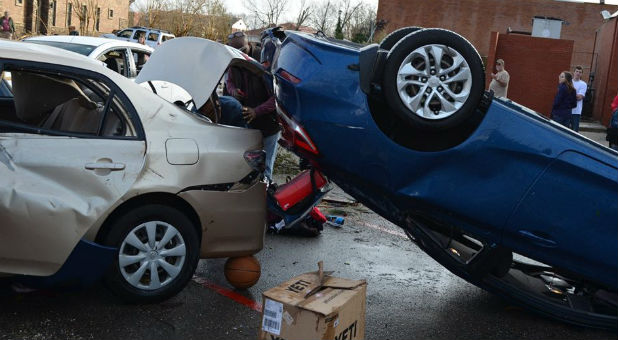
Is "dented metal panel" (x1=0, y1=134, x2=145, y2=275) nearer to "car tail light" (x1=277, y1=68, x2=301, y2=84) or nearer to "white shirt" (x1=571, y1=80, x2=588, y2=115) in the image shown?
"car tail light" (x1=277, y1=68, x2=301, y2=84)

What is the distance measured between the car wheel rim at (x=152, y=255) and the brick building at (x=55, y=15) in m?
30.3

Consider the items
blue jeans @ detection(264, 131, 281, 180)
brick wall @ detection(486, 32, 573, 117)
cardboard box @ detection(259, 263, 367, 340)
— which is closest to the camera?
cardboard box @ detection(259, 263, 367, 340)

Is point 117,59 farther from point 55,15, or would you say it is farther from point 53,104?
point 55,15

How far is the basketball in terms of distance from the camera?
491 cm

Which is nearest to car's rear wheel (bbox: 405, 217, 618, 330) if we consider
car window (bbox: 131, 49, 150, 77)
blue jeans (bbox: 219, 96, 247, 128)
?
blue jeans (bbox: 219, 96, 247, 128)

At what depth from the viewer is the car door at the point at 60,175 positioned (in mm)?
3885

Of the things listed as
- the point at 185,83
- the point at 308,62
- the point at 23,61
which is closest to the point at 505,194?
the point at 308,62

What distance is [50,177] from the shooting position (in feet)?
13.1

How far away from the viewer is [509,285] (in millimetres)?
4777

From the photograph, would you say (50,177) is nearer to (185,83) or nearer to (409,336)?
(185,83)

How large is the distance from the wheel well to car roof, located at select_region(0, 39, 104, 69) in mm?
919

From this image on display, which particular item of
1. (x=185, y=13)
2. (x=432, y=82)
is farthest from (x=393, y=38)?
(x=185, y=13)

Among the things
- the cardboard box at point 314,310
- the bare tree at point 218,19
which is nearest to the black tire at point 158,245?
the cardboard box at point 314,310

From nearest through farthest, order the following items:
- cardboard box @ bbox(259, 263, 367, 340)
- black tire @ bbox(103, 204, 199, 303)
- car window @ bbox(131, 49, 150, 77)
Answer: cardboard box @ bbox(259, 263, 367, 340), black tire @ bbox(103, 204, 199, 303), car window @ bbox(131, 49, 150, 77)
